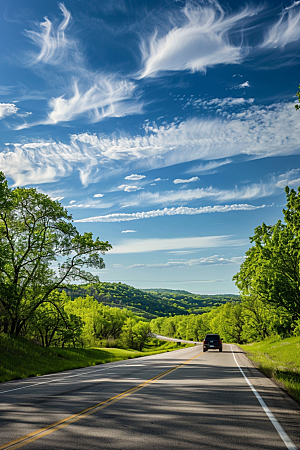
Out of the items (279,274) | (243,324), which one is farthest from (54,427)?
(243,324)

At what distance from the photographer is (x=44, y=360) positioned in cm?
2052

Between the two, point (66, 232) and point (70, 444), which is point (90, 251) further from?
point (70, 444)

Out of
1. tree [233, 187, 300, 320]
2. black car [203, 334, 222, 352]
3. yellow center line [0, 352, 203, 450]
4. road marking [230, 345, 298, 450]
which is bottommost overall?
black car [203, 334, 222, 352]

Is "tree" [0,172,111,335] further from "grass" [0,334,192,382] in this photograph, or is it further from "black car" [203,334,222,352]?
"black car" [203,334,222,352]

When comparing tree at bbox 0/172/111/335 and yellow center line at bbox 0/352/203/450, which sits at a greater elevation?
tree at bbox 0/172/111/335

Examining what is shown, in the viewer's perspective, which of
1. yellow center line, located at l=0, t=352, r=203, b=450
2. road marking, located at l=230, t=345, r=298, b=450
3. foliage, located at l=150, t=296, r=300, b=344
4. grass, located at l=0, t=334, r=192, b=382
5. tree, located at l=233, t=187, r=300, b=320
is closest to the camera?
yellow center line, located at l=0, t=352, r=203, b=450

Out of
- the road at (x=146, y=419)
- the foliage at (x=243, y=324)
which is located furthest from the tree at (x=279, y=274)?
the road at (x=146, y=419)

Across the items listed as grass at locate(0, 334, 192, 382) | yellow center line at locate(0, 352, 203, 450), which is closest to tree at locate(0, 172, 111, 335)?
grass at locate(0, 334, 192, 382)

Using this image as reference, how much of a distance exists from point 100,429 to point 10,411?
2601 mm

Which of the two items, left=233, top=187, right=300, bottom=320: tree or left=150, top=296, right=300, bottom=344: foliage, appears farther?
left=150, top=296, right=300, bottom=344: foliage

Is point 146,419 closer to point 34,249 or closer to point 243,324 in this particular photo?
point 34,249

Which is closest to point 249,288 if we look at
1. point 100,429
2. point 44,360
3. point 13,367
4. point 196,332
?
point 44,360

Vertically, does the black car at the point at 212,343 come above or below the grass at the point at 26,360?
below

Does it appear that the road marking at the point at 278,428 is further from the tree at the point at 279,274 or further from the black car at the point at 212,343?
the black car at the point at 212,343
